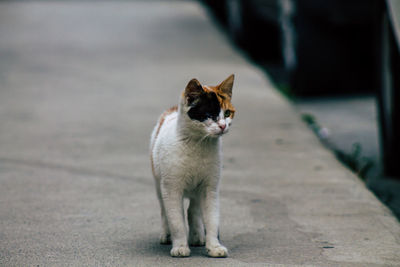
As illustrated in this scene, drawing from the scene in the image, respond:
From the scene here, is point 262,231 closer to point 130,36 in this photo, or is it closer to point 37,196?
point 37,196

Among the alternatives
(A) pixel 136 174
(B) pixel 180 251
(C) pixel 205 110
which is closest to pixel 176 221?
(B) pixel 180 251

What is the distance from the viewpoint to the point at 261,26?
14953 mm

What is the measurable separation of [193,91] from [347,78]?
7.45 metres

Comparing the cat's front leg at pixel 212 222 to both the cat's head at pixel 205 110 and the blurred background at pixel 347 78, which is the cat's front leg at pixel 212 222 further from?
the blurred background at pixel 347 78

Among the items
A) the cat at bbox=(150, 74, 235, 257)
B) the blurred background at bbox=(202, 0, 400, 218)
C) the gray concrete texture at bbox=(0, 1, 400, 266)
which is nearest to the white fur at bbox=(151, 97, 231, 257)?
the cat at bbox=(150, 74, 235, 257)

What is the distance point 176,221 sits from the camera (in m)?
3.78

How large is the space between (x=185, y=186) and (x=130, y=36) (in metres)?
10.6

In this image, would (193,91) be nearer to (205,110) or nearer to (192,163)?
(205,110)

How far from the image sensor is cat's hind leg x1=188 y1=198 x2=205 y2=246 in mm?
4059

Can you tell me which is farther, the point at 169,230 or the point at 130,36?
the point at 130,36

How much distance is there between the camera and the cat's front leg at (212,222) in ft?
12.4

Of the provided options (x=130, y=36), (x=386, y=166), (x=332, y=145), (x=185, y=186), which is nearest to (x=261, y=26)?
(x=130, y=36)

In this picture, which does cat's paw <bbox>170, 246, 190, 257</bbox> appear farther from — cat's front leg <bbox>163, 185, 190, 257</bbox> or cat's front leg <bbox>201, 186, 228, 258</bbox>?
cat's front leg <bbox>201, 186, 228, 258</bbox>

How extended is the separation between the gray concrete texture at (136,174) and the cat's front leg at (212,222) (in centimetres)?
7
